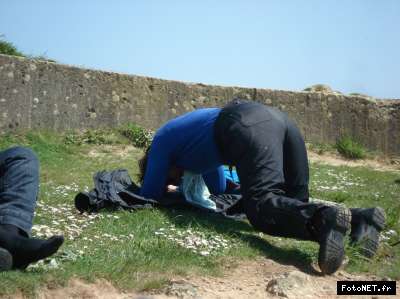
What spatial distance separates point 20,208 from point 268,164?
1724 mm

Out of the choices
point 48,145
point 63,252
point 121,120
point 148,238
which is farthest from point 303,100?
point 63,252

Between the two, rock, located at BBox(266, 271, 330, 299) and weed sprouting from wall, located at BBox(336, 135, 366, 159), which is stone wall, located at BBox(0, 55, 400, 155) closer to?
weed sprouting from wall, located at BBox(336, 135, 366, 159)

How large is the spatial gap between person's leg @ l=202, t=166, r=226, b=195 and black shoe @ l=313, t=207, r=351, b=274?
175 centimetres

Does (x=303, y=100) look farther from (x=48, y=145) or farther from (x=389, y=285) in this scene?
(x=389, y=285)

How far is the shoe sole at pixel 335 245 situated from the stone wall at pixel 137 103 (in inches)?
245

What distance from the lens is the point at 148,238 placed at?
4305mm

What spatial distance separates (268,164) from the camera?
431cm

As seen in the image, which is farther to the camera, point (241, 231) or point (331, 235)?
point (241, 231)

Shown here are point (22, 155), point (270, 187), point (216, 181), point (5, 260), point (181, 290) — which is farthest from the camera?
point (216, 181)

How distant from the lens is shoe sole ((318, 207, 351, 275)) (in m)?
3.69

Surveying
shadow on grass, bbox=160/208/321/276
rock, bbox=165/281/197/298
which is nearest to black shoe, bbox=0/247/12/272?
rock, bbox=165/281/197/298

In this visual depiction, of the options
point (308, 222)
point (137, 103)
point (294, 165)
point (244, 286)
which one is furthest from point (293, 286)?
point (137, 103)

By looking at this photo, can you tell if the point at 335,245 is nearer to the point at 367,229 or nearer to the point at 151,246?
the point at 367,229

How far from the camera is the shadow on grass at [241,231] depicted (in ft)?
13.2
